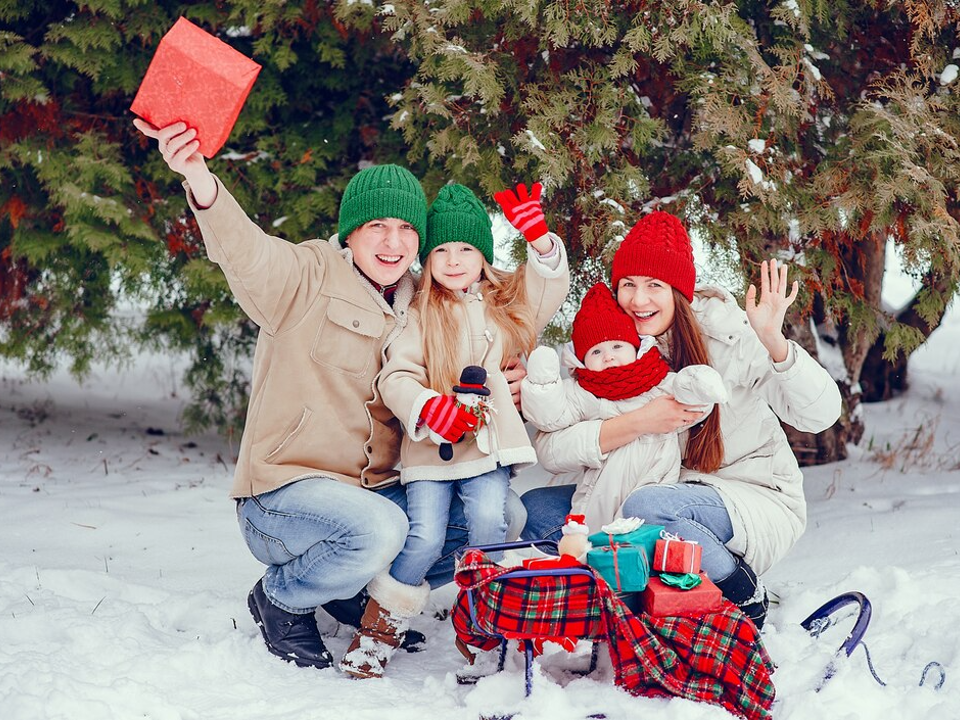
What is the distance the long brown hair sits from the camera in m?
3.11

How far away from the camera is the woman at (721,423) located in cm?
291

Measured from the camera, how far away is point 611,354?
10.1ft

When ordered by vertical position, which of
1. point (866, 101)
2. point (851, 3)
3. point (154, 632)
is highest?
point (851, 3)

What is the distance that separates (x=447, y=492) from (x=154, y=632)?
1.02 metres

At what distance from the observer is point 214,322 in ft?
14.8

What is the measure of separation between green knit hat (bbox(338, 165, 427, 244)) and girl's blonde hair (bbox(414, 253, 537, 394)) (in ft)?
0.64

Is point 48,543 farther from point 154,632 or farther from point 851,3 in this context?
point 851,3

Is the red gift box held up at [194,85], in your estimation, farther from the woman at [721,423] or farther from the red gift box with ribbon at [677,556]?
the red gift box with ribbon at [677,556]

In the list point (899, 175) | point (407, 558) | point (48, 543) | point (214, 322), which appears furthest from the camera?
point (214, 322)

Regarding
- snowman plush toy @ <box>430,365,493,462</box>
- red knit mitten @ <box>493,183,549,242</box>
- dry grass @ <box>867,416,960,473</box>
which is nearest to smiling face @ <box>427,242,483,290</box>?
red knit mitten @ <box>493,183,549,242</box>

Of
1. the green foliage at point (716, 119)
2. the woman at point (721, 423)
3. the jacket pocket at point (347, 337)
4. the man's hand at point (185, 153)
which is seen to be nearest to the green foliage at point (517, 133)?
the green foliage at point (716, 119)

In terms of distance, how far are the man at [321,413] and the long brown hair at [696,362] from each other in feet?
2.00

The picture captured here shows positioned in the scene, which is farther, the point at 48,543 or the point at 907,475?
the point at 907,475

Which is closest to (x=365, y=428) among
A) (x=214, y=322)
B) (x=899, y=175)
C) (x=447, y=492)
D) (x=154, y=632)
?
(x=447, y=492)
